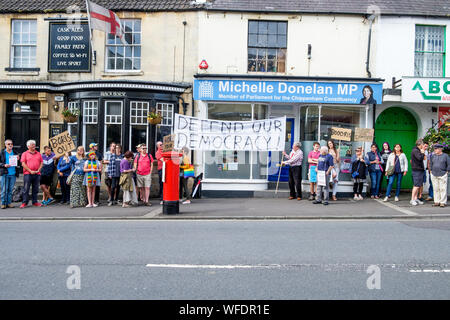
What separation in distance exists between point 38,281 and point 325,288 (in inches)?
145

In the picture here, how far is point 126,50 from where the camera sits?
15.1 m

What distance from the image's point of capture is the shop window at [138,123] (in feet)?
47.2

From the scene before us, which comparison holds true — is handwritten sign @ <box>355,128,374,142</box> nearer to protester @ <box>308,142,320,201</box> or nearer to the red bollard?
protester @ <box>308,142,320,201</box>

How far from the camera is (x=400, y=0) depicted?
15125 mm

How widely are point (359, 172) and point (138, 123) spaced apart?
26.4 ft

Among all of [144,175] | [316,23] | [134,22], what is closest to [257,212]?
[144,175]

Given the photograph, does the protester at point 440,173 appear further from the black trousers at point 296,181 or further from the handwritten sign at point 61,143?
the handwritten sign at point 61,143

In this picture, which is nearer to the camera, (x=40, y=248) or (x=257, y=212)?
(x=40, y=248)

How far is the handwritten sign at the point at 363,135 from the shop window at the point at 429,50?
3.40 meters

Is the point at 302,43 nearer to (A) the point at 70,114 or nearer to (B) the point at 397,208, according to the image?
(B) the point at 397,208

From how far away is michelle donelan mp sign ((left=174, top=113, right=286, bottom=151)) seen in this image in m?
13.6

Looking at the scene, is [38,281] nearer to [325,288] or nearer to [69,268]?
[69,268]

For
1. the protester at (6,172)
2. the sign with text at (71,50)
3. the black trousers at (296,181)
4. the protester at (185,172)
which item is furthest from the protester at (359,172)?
the protester at (6,172)

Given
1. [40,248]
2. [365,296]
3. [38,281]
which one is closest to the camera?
[365,296]
